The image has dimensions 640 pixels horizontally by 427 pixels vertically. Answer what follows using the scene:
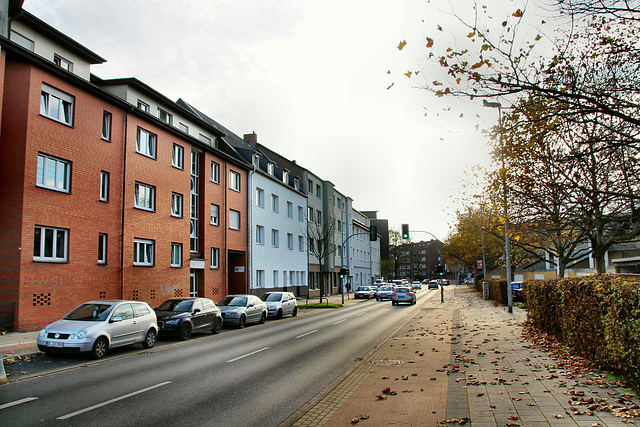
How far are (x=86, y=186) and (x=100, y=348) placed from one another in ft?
31.4

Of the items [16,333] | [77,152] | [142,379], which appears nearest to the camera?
[142,379]

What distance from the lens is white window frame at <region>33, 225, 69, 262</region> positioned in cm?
1710

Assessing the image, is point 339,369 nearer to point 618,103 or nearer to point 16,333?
point 618,103

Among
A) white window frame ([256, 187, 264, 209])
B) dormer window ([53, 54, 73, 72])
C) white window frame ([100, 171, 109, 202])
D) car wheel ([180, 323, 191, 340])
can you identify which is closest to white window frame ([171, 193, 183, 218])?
white window frame ([100, 171, 109, 202])

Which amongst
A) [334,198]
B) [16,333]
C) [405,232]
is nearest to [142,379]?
[16,333]

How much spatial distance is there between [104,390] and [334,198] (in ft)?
169

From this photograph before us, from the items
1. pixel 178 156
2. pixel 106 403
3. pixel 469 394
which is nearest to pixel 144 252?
pixel 178 156

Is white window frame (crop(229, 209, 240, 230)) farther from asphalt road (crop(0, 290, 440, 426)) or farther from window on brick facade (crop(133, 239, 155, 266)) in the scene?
asphalt road (crop(0, 290, 440, 426))

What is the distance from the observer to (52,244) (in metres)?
17.8

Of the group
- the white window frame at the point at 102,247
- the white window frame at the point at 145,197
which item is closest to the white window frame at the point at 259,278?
the white window frame at the point at 145,197

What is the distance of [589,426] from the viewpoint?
526cm

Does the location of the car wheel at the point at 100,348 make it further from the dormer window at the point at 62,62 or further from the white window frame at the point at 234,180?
the white window frame at the point at 234,180

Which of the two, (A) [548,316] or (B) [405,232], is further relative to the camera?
(B) [405,232]

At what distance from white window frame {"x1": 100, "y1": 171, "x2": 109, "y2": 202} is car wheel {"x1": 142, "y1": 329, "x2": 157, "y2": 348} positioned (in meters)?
8.64
